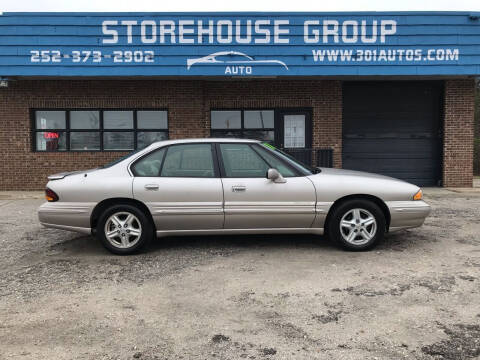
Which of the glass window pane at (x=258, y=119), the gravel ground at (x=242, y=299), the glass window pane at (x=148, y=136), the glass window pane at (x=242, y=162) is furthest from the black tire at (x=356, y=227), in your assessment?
the glass window pane at (x=148, y=136)

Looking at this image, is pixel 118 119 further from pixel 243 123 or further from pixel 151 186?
pixel 151 186

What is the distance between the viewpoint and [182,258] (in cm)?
514

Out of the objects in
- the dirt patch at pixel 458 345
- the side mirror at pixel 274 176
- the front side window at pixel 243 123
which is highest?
the front side window at pixel 243 123

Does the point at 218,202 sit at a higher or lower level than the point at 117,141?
lower

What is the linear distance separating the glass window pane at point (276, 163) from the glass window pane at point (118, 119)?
758 cm

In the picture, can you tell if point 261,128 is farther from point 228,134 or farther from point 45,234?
point 45,234

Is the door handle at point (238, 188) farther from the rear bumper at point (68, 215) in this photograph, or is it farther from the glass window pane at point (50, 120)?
the glass window pane at point (50, 120)

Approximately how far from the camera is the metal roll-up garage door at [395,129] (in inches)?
485

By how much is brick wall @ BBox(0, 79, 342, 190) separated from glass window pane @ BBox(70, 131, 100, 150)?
0.24m

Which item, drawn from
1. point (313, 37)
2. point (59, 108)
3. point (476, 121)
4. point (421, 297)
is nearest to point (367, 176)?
point (421, 297)

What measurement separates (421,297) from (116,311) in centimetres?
265

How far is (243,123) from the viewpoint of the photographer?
12234 mm

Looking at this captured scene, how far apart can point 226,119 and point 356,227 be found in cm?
761

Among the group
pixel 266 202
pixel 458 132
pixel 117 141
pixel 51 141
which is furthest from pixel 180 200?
pixel 458 132
